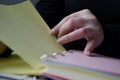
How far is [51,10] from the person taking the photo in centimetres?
80

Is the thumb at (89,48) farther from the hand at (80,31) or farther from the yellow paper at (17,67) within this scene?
the yellow paper at (17,67)

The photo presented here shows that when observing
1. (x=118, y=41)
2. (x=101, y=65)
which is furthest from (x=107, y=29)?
(x=101, y=65)

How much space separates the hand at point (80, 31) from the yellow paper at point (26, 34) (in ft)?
0.08

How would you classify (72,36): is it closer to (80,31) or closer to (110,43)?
(80,31)

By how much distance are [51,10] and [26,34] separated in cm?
40

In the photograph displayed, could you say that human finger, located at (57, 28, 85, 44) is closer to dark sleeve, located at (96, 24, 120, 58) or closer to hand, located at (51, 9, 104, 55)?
hand, located at (51, 9, 104, 55)

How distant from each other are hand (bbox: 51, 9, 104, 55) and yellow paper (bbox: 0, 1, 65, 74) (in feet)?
0.08

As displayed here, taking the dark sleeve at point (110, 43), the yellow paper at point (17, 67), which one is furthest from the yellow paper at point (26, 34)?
the dark sleeve at point (110, 43)

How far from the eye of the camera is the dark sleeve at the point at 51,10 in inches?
30.0

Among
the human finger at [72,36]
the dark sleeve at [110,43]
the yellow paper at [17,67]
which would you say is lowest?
the yellow paper at [17,67]

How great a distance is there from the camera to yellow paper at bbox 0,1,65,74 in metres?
0.37

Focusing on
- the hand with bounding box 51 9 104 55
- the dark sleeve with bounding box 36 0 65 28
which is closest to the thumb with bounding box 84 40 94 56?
the hand with bounding box 51 9 104 55

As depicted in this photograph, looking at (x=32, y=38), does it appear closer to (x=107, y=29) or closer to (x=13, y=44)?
(x=13, y=44)

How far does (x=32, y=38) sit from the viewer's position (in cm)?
41
